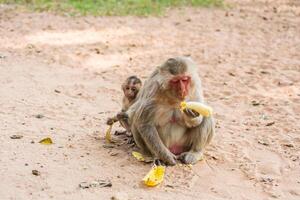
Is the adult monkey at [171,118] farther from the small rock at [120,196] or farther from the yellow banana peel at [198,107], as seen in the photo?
the small rock at [120,196]

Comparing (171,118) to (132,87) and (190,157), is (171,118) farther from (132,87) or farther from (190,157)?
(132,87)

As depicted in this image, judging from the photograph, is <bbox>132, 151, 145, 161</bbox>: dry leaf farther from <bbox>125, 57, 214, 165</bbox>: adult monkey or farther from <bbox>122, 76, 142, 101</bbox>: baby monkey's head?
<bbox>122, 76, 142, 101</bbox>: baby monkey's head

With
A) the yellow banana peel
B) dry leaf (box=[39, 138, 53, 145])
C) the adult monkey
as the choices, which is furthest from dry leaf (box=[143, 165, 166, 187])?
dry leaf (box=[39, 138, 53, 145])

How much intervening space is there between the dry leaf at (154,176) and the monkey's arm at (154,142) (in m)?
0.14

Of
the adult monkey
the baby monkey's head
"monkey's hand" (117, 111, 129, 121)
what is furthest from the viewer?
the baby monkey's head

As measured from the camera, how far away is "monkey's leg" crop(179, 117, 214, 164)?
629cm

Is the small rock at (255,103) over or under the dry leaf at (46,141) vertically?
over

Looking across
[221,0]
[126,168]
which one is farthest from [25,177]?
[221,0]

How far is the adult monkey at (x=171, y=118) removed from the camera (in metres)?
5.98

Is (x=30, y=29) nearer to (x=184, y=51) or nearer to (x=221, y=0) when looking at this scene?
(x=184, y=51)


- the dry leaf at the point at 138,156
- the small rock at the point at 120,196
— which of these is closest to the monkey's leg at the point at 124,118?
the dry leaf at the point at 138,156

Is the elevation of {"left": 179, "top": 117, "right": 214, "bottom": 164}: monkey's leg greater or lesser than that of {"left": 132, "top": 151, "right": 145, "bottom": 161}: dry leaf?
greater

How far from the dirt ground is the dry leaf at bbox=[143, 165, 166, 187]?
3.3 inches

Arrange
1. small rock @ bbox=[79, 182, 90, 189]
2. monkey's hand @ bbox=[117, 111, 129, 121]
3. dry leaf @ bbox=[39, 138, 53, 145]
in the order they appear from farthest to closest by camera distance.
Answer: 1. dry leaf @ bbox=[39, 138, 53, 145]
2. monkey's hand @ bbox=[117, 111, 129, 121]
3. small rock @ bbox=[79, 182, 90, 189]
